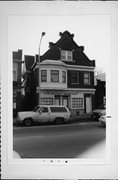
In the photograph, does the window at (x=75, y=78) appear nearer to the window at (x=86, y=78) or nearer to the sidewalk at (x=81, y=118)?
the window at (x=86, y=78)

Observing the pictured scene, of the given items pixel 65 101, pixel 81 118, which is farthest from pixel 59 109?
pixel 81 118

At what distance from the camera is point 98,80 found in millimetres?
2648

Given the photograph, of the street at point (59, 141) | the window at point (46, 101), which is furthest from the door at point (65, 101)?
the street at point (59, 141)

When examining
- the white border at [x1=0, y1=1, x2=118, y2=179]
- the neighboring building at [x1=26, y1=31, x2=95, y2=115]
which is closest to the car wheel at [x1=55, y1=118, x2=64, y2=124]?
the neighboring building at [x1=26, y1=31, x2=95, y2=115]

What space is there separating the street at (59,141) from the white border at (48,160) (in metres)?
0.06

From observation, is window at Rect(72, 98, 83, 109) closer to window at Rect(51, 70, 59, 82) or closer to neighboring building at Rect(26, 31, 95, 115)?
neighboring building at Rect(26, 31, 95, 115)

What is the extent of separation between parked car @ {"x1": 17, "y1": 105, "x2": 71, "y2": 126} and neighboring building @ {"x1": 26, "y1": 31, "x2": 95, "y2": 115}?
55 millimetres

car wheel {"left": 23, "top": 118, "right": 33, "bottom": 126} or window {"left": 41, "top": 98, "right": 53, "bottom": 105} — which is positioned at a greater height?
window {"left": 41, "top": 98, "right": 53, "bottom": 105}

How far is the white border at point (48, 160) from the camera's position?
8.54ft

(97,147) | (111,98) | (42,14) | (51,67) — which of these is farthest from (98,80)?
(42,14)

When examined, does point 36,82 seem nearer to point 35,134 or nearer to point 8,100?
point 8,100

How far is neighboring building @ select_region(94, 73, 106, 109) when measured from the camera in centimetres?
263

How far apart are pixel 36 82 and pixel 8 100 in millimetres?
317

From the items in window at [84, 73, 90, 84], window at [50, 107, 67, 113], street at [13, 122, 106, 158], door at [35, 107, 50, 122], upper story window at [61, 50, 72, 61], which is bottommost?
street at [13, 122, 106, 158]
